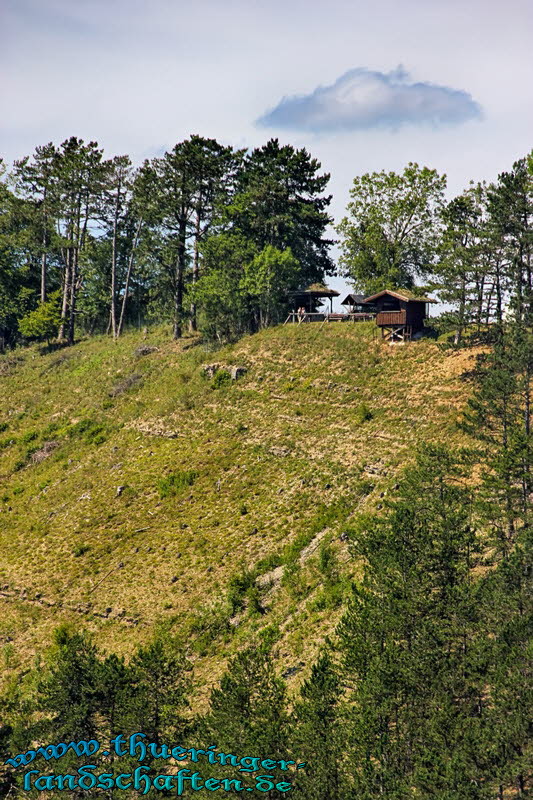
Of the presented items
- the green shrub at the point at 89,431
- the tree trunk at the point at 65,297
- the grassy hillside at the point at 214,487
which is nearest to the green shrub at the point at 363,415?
the grassy hillside at the point at 214,487

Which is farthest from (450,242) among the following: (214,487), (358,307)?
(214,487)

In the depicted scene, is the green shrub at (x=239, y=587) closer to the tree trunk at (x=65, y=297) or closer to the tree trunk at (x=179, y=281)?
the tree trunk at (x=179, y=281)

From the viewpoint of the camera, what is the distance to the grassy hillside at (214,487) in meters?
33.8

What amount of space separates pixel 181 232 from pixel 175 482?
39.9 meters

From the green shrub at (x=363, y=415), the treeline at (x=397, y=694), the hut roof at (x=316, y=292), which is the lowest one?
the treeline at (x=397, y=694)

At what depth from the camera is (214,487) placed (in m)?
43.6

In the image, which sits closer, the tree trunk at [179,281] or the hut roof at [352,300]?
the hut roof at [352,300]

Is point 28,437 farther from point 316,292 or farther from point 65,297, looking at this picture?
point 316,292

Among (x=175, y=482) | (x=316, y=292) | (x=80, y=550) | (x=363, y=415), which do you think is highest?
(x=316, y=292)

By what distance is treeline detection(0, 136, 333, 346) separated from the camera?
6531 cm

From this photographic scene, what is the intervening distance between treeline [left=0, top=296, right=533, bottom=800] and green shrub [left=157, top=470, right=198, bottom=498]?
63.4 feet

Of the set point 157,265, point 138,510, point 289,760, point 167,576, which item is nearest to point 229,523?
point 167,576

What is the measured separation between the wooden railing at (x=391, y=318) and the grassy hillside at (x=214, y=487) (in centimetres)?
195

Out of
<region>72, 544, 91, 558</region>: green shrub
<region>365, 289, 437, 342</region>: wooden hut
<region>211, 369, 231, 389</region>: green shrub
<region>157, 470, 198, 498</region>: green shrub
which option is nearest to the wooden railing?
<region>365, 289, 437, 342</region>: wooden hut
